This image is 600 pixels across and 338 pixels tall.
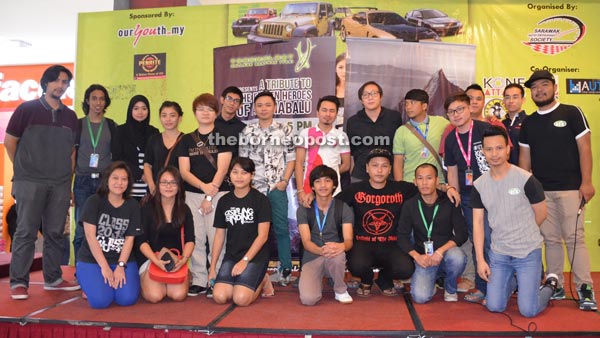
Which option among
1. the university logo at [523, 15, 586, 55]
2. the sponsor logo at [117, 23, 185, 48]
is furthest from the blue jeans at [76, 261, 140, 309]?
the university logo at [523, 15, 586, 55]

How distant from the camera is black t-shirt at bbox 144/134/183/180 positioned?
12.7 feet

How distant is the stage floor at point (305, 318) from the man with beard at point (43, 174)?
0.38 metres

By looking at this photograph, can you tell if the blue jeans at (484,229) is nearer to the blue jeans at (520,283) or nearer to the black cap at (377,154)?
the blue jeans at (520,283)

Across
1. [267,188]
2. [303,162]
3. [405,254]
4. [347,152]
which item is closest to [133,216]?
[267,188]

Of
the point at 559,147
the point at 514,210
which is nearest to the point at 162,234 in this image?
the point at 514,210

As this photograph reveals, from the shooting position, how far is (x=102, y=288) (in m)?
3.31

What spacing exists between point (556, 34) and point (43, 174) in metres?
5.38

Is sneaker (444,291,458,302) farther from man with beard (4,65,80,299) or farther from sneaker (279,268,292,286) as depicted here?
man with beard (4,65,80,299)

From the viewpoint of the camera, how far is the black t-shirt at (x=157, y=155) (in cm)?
388

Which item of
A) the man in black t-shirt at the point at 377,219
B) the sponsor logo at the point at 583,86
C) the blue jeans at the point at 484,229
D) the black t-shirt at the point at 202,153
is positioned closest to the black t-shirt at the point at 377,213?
the man in black t-shirt at the point at 377,219

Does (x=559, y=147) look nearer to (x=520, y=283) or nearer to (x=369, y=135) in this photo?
(x=520, y=283)

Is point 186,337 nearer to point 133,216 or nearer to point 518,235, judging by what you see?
point 133,216

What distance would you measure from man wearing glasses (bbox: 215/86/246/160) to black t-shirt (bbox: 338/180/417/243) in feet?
3.62

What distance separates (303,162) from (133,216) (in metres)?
1.46
